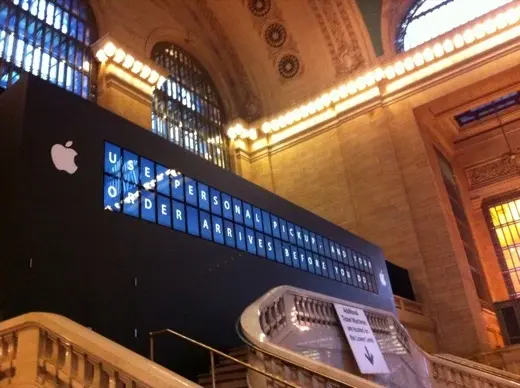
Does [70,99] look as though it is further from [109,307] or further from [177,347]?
[177,347]

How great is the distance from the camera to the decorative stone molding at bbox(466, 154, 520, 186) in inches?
867

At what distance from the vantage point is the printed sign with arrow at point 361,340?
8.39 meters

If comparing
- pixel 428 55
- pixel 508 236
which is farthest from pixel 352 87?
pixel 508 236

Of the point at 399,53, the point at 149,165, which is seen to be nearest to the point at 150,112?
the point at 149,165

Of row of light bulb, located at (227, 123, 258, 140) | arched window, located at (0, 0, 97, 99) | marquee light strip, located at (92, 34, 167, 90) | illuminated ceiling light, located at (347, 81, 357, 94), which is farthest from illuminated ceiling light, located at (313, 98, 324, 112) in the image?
arched window, located at (0, 0, 97, 99)

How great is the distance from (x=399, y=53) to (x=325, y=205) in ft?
21.6

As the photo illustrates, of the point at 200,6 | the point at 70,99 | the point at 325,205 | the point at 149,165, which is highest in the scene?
the point at 200,6

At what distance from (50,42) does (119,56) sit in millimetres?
2115

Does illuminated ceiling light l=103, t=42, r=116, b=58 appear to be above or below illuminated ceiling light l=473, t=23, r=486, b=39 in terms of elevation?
below

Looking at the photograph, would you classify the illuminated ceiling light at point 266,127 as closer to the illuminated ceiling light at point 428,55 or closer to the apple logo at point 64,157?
the illuminated ceiling light at point 428,55

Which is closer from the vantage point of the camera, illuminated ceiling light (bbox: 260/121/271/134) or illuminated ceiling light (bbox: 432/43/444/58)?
illuminated ceiling light (bbox: 432/43/444/58)

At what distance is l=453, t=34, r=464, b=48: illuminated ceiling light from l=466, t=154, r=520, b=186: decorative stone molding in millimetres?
6946

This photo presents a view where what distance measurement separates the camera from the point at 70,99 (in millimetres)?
7633

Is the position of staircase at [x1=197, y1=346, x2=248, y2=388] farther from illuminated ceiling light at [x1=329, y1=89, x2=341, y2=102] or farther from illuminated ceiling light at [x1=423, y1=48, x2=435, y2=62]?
illuminated ceiling light at [x1=423, y1=48, x2=435, y2=62]
